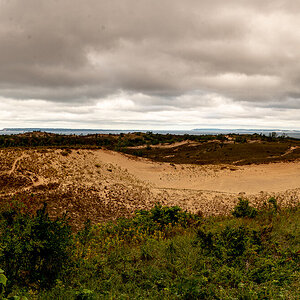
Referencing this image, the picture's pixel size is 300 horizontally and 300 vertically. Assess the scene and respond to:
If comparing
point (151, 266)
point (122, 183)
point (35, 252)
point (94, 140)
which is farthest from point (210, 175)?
point (94, 140)

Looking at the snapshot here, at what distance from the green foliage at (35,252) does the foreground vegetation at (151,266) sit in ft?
0.07

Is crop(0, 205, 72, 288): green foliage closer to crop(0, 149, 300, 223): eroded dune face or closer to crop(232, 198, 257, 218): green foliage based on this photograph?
crop(0, 149, 300, 223): eroded dune face

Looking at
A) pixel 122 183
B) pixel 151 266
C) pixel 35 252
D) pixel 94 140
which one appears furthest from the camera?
pixel 94 140

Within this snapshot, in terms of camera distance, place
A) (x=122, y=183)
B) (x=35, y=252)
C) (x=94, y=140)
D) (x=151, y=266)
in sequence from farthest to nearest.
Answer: (x=94, y=140), (x=122, y=183), (x=151, y=266), (x=35, y=252)

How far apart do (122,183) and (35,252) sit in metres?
17.3

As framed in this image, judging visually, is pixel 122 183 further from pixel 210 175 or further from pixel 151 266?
pixel 151 266

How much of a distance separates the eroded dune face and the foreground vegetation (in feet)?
26.4

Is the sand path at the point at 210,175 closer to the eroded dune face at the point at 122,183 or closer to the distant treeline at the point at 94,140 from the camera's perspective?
the eroded dune face at the point at 122,183

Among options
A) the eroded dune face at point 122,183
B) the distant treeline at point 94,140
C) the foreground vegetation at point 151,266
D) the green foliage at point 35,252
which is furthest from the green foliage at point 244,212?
the distant treeline at point 94,140

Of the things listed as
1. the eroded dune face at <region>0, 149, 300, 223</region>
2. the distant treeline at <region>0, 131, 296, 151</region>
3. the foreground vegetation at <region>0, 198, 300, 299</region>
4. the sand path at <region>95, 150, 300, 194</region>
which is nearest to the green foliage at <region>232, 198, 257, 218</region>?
the eroded dune face at <region>0, 149, 300, 223</region>

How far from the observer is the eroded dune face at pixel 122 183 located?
666 inches

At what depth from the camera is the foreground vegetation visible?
16.2 ft

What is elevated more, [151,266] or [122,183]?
[151,266]

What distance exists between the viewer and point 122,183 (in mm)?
22953
